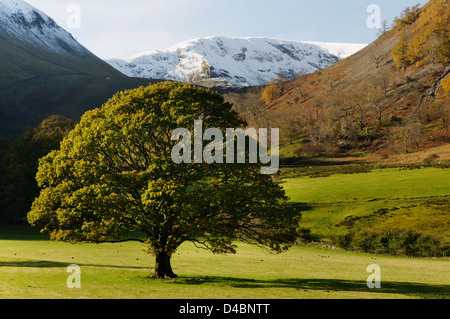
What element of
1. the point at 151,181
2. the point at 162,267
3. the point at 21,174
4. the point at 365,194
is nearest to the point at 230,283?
the point at 162,267

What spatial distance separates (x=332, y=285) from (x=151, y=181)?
14.9m

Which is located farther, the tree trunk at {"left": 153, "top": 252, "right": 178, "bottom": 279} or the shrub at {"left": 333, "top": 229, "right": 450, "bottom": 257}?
the shrub at {"left": 333, "top": 229, "right": 450, "bottom": 257}

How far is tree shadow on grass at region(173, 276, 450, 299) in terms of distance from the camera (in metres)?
23.4

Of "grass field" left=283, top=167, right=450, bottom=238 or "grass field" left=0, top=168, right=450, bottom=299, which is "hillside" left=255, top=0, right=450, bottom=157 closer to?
"grass field" left=283, top=167, right=450, bottom=238

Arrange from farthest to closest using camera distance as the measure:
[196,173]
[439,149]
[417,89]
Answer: [417,89] < [439,149] < [196,173]

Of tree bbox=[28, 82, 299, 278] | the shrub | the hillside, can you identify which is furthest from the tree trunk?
the hillside

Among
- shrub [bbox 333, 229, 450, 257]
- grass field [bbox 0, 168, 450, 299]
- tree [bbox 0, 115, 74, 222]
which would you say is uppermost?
tree [bbox 0, 115, 74, 222]

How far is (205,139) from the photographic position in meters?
25.3

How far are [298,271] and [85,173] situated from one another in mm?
22304

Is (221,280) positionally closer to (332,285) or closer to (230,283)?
(230,283)

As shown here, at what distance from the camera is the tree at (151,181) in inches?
944

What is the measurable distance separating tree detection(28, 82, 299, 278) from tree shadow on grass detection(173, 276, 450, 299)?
312cm

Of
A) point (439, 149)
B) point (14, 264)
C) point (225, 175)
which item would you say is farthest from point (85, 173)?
point (439, 149)
